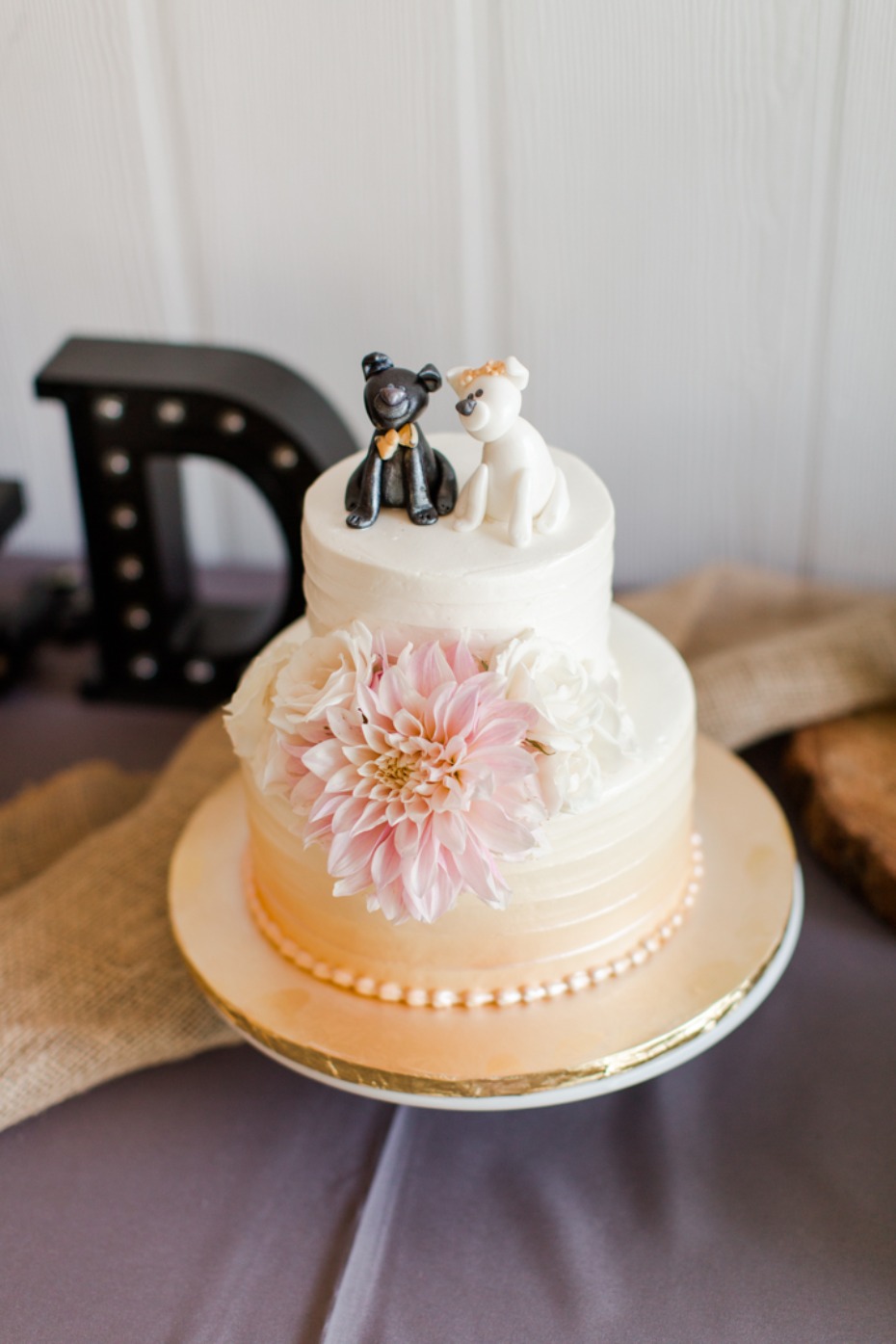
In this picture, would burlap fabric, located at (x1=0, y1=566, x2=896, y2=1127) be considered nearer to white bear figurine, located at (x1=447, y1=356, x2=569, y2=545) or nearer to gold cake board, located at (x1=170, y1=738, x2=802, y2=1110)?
gold cake board, located at (x1=170, y1=738, x2=802, y2=1110)

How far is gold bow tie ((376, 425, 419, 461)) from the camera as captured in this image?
0.72 m

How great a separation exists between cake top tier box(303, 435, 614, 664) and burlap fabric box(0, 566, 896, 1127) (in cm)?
31

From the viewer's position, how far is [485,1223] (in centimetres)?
76

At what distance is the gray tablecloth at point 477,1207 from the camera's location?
0.71 metres

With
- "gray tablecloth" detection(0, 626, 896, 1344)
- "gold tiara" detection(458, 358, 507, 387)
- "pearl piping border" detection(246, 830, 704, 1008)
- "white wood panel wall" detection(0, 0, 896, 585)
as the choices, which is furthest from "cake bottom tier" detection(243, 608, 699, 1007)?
"white wood panel wall" detection(0, 0, 896, 585)

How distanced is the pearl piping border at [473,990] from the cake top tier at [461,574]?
7.9 inches

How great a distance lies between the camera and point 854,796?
101 centimetres

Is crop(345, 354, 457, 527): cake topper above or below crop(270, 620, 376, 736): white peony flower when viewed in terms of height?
above

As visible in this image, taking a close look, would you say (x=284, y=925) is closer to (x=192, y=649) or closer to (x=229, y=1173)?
(x=229, y=1173)

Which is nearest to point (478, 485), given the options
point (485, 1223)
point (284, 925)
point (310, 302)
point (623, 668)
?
point (623, 668)

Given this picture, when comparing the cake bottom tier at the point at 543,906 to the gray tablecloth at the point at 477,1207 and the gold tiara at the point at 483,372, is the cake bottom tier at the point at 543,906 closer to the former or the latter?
the gray tablecloth at the point at 477,1207

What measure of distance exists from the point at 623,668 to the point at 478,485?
0.19 meters

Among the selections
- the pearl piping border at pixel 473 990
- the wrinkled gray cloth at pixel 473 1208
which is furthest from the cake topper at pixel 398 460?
the wrinkled gray cloth at pixel 473 1208

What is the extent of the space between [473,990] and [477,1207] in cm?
14
